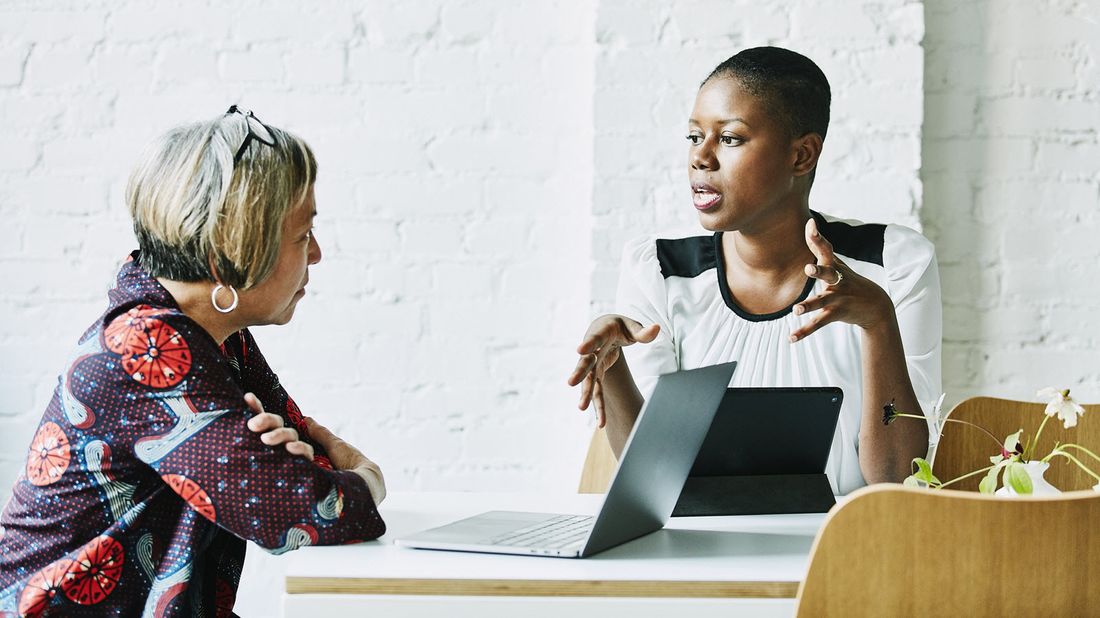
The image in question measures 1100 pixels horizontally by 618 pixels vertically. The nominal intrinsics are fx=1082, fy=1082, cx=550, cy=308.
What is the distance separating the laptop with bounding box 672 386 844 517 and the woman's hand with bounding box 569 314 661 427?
0.15 metres

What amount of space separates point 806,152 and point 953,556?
106cm

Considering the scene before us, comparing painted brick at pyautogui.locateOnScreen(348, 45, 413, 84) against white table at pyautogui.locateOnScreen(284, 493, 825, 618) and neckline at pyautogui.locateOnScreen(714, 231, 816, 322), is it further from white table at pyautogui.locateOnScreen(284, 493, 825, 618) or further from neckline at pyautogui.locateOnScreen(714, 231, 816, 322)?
white table at pyautogui.locateOnScreen(284, 493, 825, 618)

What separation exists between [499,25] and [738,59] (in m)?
0.60

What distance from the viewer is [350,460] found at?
1.34 metres

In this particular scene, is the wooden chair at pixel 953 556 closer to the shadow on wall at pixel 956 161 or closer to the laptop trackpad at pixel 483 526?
the laptop trackpad at pixel 483 526

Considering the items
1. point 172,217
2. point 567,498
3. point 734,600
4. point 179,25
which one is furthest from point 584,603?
point 179,25

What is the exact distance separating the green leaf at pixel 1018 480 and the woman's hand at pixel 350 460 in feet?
2.09

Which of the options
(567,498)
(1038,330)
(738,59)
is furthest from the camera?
(1038,330)

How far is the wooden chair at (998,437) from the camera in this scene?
4.85 feet

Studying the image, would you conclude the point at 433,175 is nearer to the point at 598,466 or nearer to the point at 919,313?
the point at 598,466

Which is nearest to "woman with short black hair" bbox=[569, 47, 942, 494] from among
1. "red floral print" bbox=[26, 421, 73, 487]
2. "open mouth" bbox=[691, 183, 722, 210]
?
"open mouth" bbox=[691, 183, 722, 210]

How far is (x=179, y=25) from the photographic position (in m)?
2.17

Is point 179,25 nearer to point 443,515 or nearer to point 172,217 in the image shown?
point 172,217

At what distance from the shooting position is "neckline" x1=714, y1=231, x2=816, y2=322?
1.73 meters
